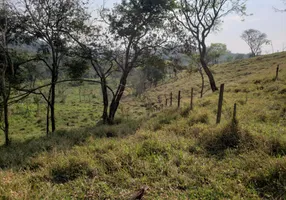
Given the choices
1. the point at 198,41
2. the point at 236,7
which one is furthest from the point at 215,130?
the point at 236,7

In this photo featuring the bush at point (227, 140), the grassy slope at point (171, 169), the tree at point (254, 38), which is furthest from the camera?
the tree at point (254, 38)

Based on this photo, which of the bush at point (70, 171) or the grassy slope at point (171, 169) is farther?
the bush at point (70, 171)

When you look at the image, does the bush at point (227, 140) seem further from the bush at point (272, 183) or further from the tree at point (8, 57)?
the tree at point (8, 57)

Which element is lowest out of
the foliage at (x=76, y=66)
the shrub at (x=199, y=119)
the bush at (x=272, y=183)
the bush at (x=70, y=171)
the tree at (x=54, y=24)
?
the bush at (x=70, y=171)

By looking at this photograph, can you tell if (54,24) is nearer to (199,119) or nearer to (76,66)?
(76,66)

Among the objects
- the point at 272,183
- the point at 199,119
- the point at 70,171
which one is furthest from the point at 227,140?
the point at 70,171

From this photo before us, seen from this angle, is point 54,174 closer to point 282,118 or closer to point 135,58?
point 282,118

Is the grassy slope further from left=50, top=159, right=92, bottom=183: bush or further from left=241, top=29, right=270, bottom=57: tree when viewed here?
left=241, top=29, right=270, bottom=57: tree

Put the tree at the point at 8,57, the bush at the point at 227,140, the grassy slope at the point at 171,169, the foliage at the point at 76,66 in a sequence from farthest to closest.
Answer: the foliage at the point at 76,66 < the tree at the point at 8,57 < the bush at the point at 227,140 < the grassy slope at the point at 171,169

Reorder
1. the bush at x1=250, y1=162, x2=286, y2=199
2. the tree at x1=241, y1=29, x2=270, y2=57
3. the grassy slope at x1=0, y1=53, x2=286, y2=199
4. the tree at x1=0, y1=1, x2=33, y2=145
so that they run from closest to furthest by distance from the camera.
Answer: the bush at x1=250, y1=162, x2=286, y2=199
the grassy slope at x1=0, y1=53, x2=286, y2=199
the tree at x1=0, y1=1, x2=33, y2=145
the tree at x1=241, y1=29, x2=270, y2=57

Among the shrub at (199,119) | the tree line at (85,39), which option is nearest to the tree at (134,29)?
the tree line at (85,39)

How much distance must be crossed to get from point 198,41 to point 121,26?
6720 millimetres

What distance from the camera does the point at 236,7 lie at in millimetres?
16125

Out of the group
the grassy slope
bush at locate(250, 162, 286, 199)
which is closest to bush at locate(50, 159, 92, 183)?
the grassy slope
